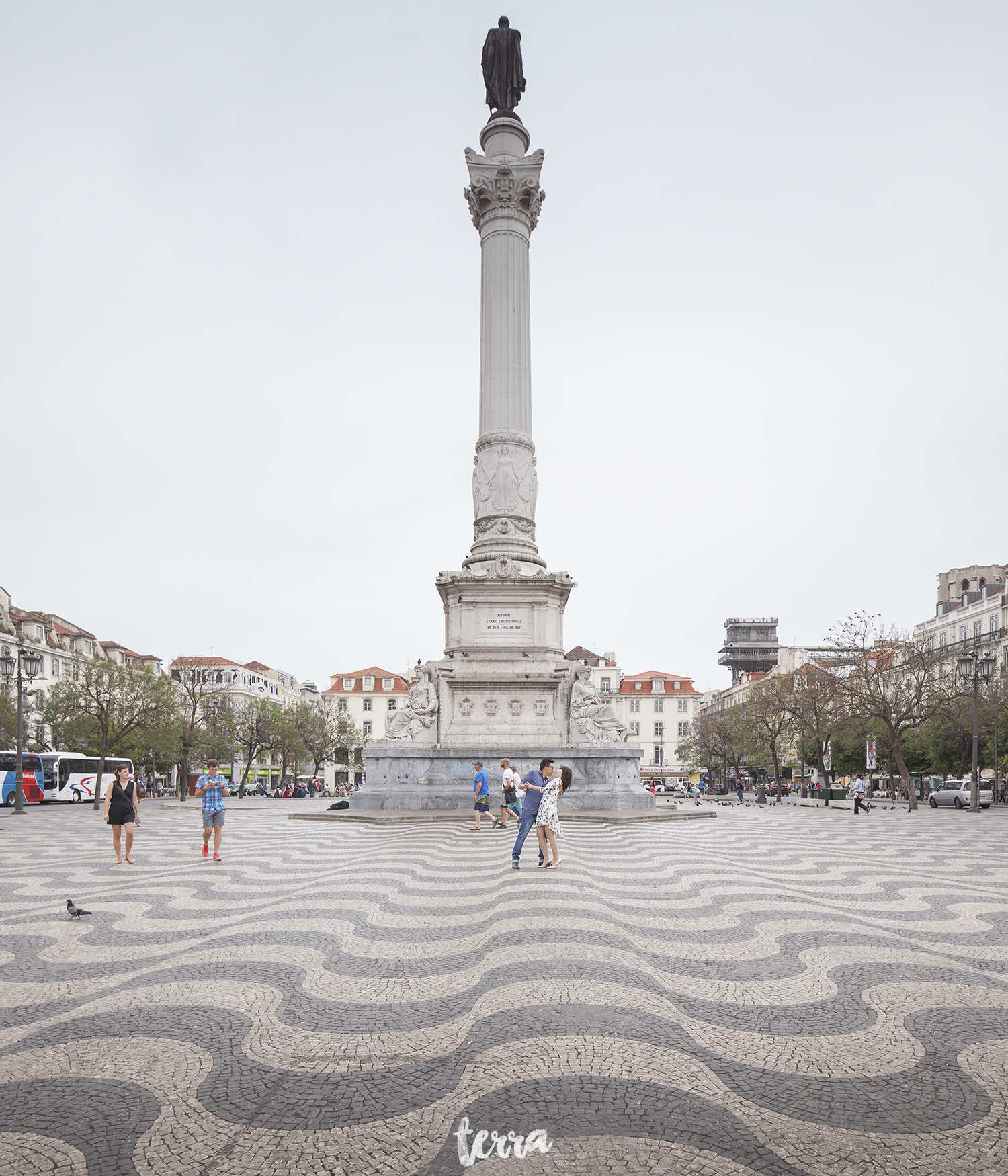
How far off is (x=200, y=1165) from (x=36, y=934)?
5.44 meters

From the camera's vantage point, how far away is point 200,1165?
3301 mm

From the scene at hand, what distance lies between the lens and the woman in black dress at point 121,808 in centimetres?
1280

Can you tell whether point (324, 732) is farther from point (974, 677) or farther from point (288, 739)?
point (974, 677)

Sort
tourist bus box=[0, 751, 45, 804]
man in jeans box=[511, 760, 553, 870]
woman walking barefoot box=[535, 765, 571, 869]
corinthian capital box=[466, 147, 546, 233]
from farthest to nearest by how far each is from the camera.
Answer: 1. tourist bus box=[0, 751, 45, 804]
2. corinthian capital box=[466, 147, 546, 233]
3. man in jeans box=[511, 760, 553, 870]
4. woman walking barefoot box=[535, 765, 571, 869]

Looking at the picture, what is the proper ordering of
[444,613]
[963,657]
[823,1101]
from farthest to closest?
[963,657]
[444,613]
[823,1101]

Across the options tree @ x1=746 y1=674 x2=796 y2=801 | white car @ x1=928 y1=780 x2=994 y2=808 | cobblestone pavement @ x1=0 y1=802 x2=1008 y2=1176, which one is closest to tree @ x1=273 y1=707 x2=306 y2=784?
tree @ x1=746 y1=674 x2=796 y2=801

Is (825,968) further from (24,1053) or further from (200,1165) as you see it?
(24,1053)

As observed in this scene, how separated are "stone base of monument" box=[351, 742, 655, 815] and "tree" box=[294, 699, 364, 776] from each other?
4619cm

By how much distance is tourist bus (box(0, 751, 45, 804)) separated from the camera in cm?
3666

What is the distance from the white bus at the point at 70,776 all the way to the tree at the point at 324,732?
22984mm

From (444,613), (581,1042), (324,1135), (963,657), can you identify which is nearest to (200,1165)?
(324,1135)

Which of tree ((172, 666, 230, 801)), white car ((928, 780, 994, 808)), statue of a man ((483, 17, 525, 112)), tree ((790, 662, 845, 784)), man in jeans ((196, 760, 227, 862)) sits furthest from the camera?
tree ((172, 666, 230, 801))

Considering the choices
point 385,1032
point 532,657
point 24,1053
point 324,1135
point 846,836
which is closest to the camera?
point 324,1135

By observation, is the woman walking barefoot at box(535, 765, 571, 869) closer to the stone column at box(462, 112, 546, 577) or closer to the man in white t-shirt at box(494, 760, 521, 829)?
the man in white t-shirt at box(494, 760, 521, 829)
